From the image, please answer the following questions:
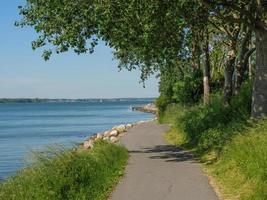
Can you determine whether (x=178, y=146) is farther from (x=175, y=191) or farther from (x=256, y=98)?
(x=175, y=191)

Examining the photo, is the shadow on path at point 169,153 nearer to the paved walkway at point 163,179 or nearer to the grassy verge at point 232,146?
the paved walkway at point 163,179

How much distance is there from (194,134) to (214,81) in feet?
57.9

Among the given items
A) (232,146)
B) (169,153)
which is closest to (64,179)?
(232,146)

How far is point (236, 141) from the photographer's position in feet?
51.5

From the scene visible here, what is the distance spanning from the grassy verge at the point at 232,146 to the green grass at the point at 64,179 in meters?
2.60

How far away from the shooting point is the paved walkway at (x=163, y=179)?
12570 millimetres

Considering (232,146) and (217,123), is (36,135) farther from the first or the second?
(232,146)

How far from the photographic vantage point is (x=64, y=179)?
12.5 m

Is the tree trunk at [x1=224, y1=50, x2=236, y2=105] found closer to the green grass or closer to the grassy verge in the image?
the grassy verge

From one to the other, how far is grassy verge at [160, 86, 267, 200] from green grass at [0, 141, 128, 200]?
260 cm

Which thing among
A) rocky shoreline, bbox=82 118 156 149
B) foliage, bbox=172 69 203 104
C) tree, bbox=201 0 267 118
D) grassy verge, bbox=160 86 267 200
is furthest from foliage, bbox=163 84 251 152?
foliage, bbox=172 69 203 104

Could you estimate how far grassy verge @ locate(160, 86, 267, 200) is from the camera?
12.4m

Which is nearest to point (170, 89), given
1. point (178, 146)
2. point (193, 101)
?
point (193, 101)

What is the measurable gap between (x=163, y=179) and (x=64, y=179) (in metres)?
3.10
